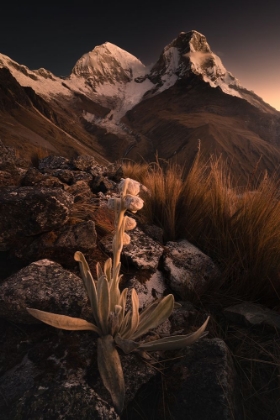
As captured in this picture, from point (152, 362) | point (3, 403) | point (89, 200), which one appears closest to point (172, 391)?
point (152, 362)

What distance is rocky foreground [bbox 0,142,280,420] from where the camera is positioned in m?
1.34

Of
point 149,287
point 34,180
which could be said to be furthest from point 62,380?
point 34,180

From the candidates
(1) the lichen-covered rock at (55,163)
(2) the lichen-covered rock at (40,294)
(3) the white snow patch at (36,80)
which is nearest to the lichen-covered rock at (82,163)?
(1) the lichen-covered rock at (55,163)

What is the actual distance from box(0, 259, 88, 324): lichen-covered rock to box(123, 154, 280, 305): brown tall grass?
1.38 m

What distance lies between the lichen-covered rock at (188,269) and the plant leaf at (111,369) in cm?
94

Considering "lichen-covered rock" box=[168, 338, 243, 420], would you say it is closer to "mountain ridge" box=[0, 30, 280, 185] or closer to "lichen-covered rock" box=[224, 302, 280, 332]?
"lichen-covered rock" box=[224, 302, 280, 332]

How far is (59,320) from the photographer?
145cm

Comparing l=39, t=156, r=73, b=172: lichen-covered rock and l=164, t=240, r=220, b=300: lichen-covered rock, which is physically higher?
l=164, t=240, r=220, b=300: lichen-covered rock

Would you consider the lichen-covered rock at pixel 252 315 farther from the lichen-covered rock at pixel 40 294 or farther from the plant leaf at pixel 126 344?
the lichen-covered rock at pixel 40 294

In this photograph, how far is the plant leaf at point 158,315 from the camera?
5.37 ft

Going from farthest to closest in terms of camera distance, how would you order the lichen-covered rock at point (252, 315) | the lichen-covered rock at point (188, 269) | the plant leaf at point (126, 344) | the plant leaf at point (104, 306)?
1. the lichen-covered rock at point (188, 269)
2. the lichen-covered rock at point (252, 315)
3. the plant leaf at point (104, 306)
4. the plant leaf at point (126, 344)

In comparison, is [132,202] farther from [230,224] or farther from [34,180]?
[34,180]

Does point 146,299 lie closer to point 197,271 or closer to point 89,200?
point 197,271

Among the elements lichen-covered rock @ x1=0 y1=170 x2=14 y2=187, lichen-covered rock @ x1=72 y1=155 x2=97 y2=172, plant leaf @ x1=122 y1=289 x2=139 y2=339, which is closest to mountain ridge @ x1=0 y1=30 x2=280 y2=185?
lichen-covered rock @ x1=72 y1=155 x2=97 y2=172
